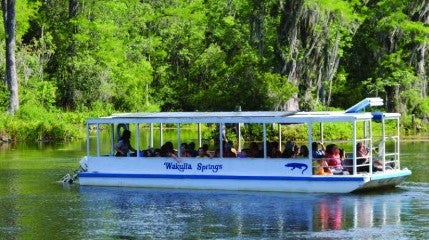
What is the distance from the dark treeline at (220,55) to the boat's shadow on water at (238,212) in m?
22.6

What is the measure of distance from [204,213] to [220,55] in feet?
138

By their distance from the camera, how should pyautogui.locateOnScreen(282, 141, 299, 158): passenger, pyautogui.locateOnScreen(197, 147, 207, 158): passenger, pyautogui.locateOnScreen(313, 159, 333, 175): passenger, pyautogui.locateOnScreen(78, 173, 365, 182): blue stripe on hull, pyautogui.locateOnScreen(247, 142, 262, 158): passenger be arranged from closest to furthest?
pyautogui.locateOnScreen(78, 173, 365, 182): blue stripe on hull → pyautogui.locateOnScreen(313, 159, 333, 175): passenger → pyautogui.locateOnScreen(282, 141, 299, 158): passenger → pyautogui.locateOnScreen(247, 142, 262, 158): passenger → pyautogui.locateOnScreen(197, 147, 207, 158): passenger

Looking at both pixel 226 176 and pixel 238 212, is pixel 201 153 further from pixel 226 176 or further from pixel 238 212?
pixel 238 212

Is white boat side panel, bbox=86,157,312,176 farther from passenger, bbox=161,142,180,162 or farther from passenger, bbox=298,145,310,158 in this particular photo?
passenger, bbox=298,145,310,158

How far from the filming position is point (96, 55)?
69812 mm

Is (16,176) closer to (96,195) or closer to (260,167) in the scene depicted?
(96,195)

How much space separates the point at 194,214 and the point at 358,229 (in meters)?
4.40

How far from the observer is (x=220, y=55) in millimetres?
65188

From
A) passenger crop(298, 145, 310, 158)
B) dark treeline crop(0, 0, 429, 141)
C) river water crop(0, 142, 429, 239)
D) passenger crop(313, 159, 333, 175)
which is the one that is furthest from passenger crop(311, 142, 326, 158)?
dark treeline crop(0, 0, 429, 141)

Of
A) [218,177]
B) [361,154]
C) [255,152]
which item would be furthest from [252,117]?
[361,154]

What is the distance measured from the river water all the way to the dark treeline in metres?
22.0

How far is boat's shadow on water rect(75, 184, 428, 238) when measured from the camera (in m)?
21.0

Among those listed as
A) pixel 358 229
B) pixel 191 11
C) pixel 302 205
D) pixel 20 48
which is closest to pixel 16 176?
pixel 302 205

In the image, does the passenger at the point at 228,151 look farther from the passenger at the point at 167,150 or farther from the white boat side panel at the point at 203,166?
the passenger at the point at 167,150
